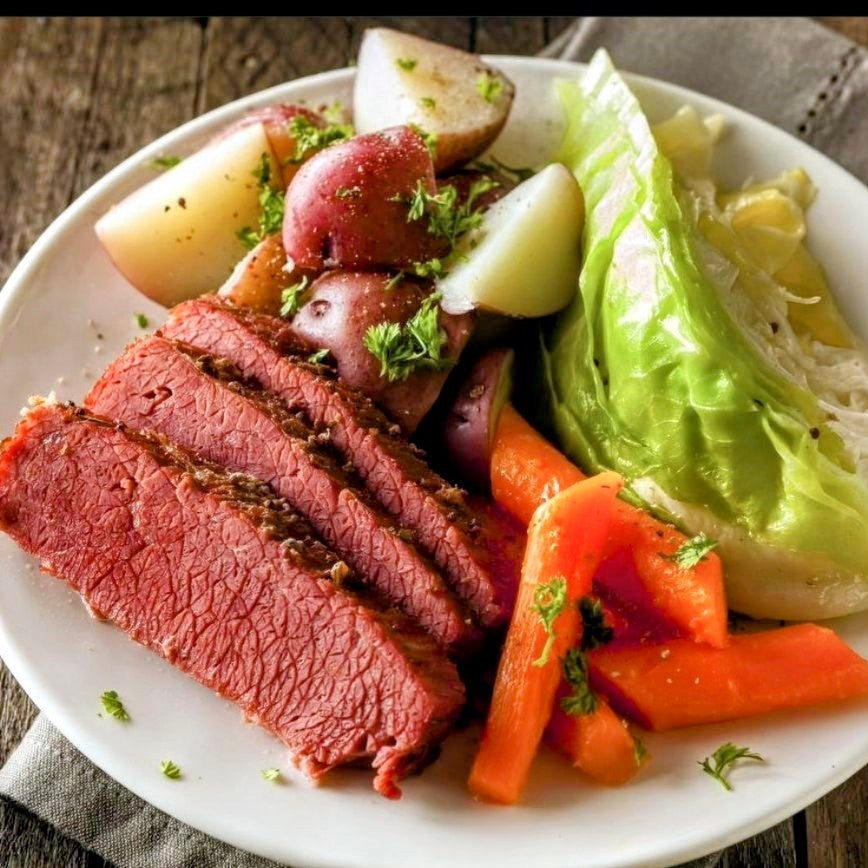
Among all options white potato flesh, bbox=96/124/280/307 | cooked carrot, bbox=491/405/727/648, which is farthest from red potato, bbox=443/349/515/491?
white potato flesh, bbox=96/124/280/307

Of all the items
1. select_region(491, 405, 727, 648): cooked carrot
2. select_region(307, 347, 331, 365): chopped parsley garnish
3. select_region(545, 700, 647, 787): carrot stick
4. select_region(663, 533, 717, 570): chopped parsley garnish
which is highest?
select_region(663, 533, 717, 570): chopped parsley garnish

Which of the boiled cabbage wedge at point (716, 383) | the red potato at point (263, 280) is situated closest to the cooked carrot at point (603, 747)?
the boiled cabbage wedge at point (716, 383)

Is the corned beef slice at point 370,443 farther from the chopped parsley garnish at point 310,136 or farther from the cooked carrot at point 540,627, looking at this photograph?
the chopped parsley garnish at point 310,136

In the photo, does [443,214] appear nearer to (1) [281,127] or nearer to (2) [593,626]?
(1) [281,127]

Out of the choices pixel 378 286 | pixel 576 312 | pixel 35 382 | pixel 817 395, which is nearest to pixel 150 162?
pixel 35 382

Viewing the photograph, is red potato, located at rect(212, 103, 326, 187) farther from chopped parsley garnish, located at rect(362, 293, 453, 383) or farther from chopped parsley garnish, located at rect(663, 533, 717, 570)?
chopped parsley garnish, located at rect(663, 533, 717, 570)

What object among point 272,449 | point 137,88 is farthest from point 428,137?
point 137,88
